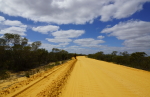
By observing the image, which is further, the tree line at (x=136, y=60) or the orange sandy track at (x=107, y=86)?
the tree line at (x=136, y=60)

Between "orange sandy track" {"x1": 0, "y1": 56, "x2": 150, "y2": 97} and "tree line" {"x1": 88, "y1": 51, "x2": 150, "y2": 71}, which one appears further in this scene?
"tree line" {"x1": 88, "y1": 51, "x2": 150, "y2": 71}

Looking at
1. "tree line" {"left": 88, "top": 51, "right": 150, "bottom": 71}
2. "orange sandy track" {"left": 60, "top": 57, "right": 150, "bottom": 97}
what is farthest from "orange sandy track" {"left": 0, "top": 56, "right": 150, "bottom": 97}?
"tree line" {"left": 88, "top": 51, "right": 150, "bottom": 71}

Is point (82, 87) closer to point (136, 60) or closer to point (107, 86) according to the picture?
point (107, 86)

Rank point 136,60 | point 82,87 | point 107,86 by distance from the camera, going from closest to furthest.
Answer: point 82,87 → point 107,86 → point 136,60

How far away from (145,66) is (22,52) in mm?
22531

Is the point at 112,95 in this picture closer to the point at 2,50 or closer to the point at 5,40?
the point at 2,50

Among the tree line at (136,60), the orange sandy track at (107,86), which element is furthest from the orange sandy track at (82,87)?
the tree line at (136,60)

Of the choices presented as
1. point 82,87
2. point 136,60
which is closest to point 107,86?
point 82,87

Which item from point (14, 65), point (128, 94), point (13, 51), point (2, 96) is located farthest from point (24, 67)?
point (128, 94)

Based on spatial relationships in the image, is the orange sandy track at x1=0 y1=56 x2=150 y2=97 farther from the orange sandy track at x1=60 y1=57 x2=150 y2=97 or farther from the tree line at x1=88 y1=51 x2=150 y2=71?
the tree line at x1=88 y1=51 x2=150 y2=71

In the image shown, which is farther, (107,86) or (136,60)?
(136,60)

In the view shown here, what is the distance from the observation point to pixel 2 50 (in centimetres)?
2233

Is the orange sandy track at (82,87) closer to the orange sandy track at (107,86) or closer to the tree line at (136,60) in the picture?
→ the orange sandy track at (107,86)

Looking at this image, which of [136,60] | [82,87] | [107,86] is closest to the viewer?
[82,87]
